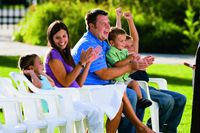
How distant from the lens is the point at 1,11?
3422cm

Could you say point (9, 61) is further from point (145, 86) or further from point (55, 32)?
point (55, 32)

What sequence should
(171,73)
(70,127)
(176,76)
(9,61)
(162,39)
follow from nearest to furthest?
1. (70,127)
2. (176,76)
3. (171,73)
4. (9,61)
5. (162,39)

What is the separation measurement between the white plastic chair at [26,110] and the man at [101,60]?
0.97 meters

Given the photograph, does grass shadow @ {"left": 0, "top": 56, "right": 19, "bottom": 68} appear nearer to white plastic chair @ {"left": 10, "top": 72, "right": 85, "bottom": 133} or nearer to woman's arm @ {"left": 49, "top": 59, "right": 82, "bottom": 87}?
woman's arm @ {"left": 49, "top": 59, "right": 82, "bottom": 87}

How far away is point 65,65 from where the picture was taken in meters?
7.69

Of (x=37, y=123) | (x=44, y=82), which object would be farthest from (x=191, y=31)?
(x=37, y=123)

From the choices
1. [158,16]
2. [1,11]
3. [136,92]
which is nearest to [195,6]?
[158,16]

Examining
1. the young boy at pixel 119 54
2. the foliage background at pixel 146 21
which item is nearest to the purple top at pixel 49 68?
the young boy at pixel 119 54

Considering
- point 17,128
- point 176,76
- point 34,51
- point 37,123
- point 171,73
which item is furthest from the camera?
point 34,51

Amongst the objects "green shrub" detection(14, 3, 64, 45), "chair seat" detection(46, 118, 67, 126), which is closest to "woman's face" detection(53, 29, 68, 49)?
"chair seat" detection(46, 118, 67, 126)

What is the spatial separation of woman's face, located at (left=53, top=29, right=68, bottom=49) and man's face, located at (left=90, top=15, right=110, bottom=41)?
433mm

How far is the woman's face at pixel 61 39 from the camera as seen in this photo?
7.68m

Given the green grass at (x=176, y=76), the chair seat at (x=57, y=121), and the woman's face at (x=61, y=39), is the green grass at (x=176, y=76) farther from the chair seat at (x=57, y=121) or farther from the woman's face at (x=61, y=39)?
the chair seat at (x=57, y=121)

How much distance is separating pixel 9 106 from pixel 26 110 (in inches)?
6.3
